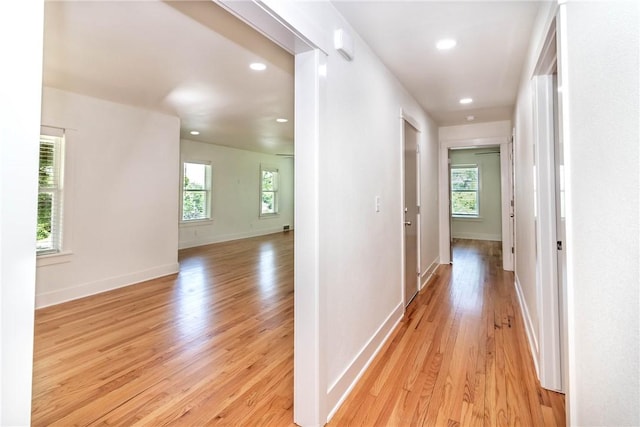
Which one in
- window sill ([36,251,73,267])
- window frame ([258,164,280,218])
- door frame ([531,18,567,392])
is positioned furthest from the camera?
window frame ([258,164,280,218])

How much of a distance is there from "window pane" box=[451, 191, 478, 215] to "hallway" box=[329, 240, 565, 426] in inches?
214

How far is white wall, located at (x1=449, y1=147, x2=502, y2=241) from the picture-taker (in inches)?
322

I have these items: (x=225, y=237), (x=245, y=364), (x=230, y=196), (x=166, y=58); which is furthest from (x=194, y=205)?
(x=245, y=364)

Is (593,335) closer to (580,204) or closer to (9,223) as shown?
(580,204)

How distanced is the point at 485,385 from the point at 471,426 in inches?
17.6

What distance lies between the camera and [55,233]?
3.67 m

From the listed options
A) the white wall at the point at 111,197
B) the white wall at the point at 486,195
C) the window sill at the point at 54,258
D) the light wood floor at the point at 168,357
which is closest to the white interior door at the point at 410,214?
the light wood floor at the point at 168,357

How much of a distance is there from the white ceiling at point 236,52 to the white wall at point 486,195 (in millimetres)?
4154

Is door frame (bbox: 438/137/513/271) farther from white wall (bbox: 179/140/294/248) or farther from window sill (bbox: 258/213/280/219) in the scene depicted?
window sill (bbox: 258/213/280/219)

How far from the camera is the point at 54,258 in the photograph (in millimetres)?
3580

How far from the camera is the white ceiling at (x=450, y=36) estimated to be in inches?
77.4

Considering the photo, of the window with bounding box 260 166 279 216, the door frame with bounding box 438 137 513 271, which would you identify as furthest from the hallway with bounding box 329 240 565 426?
the window with bounding box 260 166 279 216

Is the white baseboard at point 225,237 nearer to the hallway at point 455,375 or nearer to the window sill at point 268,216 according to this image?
the window sill at point 268,216

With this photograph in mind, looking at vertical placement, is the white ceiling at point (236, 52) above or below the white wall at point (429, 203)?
above
